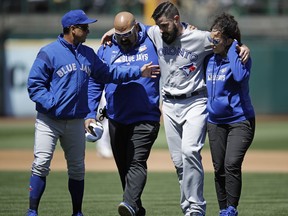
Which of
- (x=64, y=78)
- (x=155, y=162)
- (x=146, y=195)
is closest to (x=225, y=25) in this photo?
(x=64, y=78)

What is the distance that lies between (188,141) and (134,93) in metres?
0.76

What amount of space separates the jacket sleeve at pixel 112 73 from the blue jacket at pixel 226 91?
0.78 metres

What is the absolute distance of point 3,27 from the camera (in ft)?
101

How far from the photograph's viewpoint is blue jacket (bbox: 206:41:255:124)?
329 inches

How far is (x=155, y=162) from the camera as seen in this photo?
1628 cm

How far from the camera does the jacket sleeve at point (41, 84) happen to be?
8.05 meters

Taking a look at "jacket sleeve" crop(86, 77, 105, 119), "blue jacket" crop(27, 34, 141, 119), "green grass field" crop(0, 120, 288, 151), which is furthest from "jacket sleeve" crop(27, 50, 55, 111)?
"green grass field" crop(0, 120, 288, 151)

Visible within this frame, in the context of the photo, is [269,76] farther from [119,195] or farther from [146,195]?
[119,195]

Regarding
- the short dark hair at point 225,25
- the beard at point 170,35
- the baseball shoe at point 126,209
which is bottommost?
the baseball shoe at point 126,209

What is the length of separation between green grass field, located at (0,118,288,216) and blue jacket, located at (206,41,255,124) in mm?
1432

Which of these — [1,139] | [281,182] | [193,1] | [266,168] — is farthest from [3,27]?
[281,182]

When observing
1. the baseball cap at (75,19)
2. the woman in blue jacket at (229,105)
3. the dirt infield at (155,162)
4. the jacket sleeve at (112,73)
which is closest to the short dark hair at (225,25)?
the woman in blue jacket at (229,105)

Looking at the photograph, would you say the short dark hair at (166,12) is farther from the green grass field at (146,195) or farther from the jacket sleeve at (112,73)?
the green grass field at (146,195)

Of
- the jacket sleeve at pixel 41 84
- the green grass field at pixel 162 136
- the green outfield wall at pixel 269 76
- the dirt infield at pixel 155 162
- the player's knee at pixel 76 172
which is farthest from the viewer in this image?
the green outfield wall at pixel 269 76
